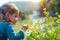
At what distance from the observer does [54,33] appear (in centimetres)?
378

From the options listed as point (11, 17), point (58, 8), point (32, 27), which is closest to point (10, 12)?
point (11, 17)

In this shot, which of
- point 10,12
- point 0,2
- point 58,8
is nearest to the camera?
point 10,12

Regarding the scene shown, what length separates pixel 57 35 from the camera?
3.73 m

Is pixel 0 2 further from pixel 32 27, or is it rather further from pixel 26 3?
pixel 26 3

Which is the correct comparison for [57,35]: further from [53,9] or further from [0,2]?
[53,9]

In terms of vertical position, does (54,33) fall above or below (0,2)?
below

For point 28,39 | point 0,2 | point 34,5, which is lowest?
point 34,5

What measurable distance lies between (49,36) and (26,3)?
10153mm

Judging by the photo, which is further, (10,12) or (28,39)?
(28,39)

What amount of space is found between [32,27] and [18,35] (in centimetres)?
49

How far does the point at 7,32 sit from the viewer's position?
3340mm

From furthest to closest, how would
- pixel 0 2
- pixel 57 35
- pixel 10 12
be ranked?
pixel 0 2 < pixel 57 35 < pixel 10 12

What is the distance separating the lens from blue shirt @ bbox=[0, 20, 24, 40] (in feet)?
10.9

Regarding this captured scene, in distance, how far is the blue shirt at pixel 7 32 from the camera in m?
3.32
